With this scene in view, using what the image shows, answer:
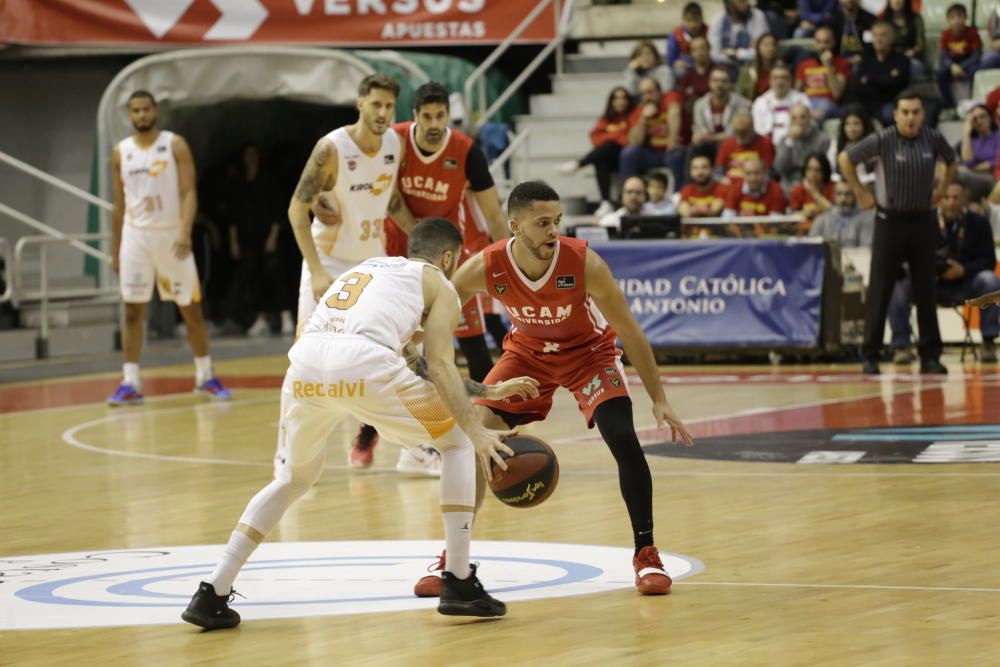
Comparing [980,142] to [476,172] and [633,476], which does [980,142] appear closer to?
[476,172]

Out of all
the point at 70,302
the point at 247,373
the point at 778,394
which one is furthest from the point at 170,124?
the point at 778,394

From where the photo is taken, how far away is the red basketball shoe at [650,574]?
20.9 ft

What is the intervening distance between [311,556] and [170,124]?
12.9m

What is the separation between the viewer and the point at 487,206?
1005cm

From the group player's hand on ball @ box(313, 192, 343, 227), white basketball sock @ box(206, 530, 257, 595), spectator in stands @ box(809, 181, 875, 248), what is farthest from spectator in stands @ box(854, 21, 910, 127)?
white basketball sock @ box(206, 530, 257, 595)

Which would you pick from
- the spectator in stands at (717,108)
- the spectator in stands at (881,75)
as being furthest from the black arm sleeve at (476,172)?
the spectator in stands at (881,75)

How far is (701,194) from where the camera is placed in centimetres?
1778

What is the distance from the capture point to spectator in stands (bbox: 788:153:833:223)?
17.2 meters

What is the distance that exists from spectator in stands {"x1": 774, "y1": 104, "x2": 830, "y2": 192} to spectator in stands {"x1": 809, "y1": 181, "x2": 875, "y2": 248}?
177 cm

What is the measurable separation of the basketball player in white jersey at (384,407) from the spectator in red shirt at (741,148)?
12155 mm

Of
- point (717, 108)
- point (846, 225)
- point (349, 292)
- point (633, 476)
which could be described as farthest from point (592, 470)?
point (717, 108)

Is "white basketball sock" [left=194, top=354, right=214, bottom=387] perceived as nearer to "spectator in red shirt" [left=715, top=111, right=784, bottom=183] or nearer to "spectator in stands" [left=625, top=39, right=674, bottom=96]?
"spectator in red shirt" [left=715, top=111, right=784, bottom=183]

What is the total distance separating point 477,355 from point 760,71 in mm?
10885

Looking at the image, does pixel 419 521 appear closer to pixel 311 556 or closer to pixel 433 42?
pixel 311 556
